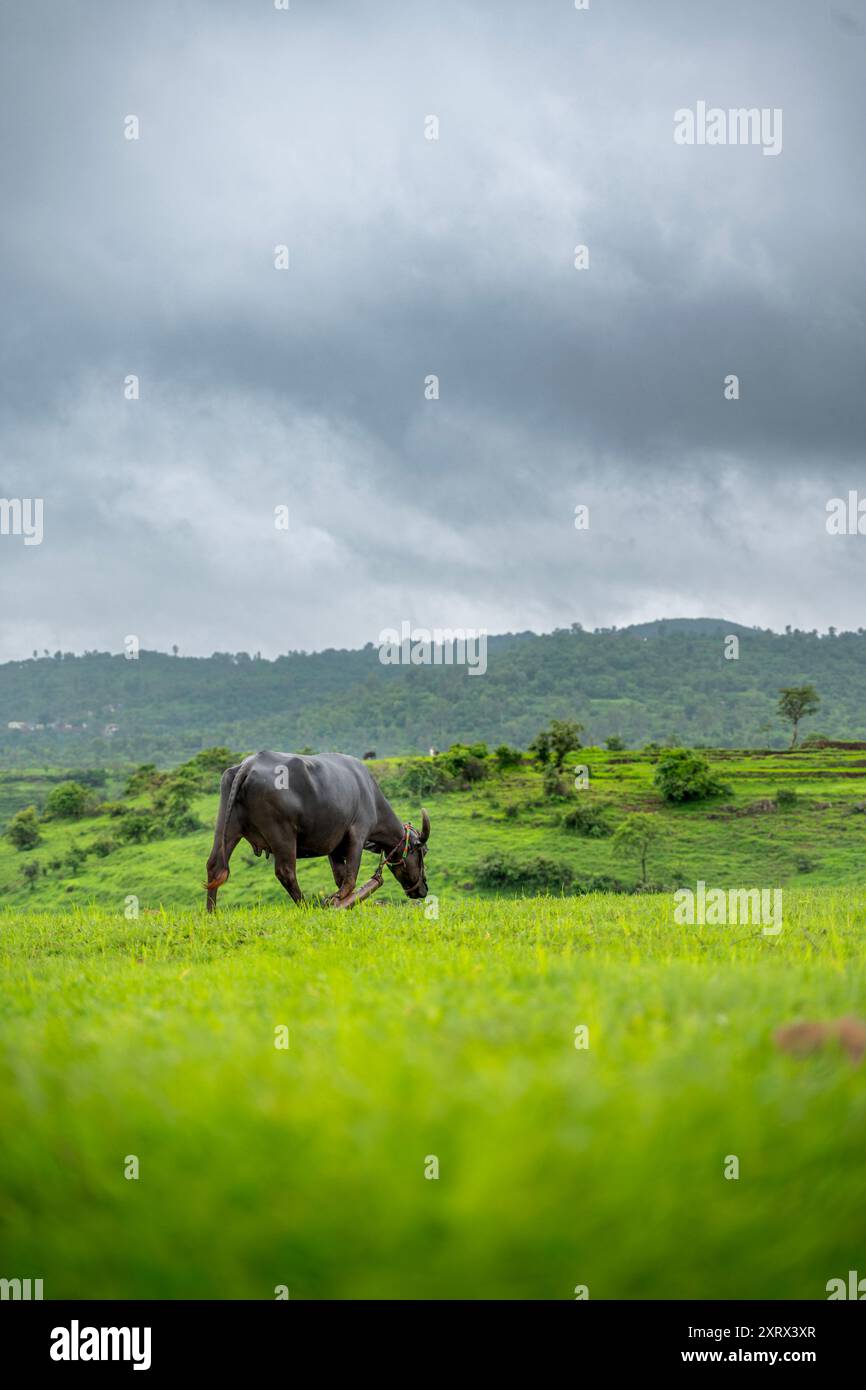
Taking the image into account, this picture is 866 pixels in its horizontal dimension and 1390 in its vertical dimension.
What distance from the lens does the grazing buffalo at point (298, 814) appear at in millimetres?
14070

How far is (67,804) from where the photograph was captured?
8600 cm

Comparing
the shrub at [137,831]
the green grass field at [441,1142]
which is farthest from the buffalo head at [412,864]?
the shrub at [137,831]

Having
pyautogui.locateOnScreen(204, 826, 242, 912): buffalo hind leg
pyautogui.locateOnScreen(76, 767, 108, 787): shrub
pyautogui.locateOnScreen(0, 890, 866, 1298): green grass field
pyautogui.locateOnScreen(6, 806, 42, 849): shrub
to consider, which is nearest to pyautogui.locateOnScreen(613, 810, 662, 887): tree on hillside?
pyautogui.locateOnScreen(204, 826, 242, 912): buffalo hind leg

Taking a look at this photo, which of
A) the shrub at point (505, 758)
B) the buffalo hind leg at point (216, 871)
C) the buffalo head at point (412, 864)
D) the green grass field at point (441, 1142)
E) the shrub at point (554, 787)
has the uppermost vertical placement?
the green grass field at point (441, 1142)

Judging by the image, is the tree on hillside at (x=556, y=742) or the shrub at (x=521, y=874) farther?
the tree on hillside at (x=556, y=742)

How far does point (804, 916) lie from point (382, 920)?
15.4ft

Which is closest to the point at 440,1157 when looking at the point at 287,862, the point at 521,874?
the point at 287,862

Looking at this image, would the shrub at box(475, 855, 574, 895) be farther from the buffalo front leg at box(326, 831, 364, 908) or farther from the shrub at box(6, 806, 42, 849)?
the shrub at box(6, 806, 42, 849)

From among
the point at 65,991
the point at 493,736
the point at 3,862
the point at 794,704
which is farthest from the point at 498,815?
the point at 493,736

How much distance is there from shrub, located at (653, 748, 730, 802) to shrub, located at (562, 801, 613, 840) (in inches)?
404

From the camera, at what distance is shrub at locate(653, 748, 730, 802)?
7425 cm

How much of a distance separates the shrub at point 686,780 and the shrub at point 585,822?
404 inches

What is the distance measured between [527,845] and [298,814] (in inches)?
1950

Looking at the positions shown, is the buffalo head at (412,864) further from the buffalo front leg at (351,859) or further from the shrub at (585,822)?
the shrub at (585,822)
